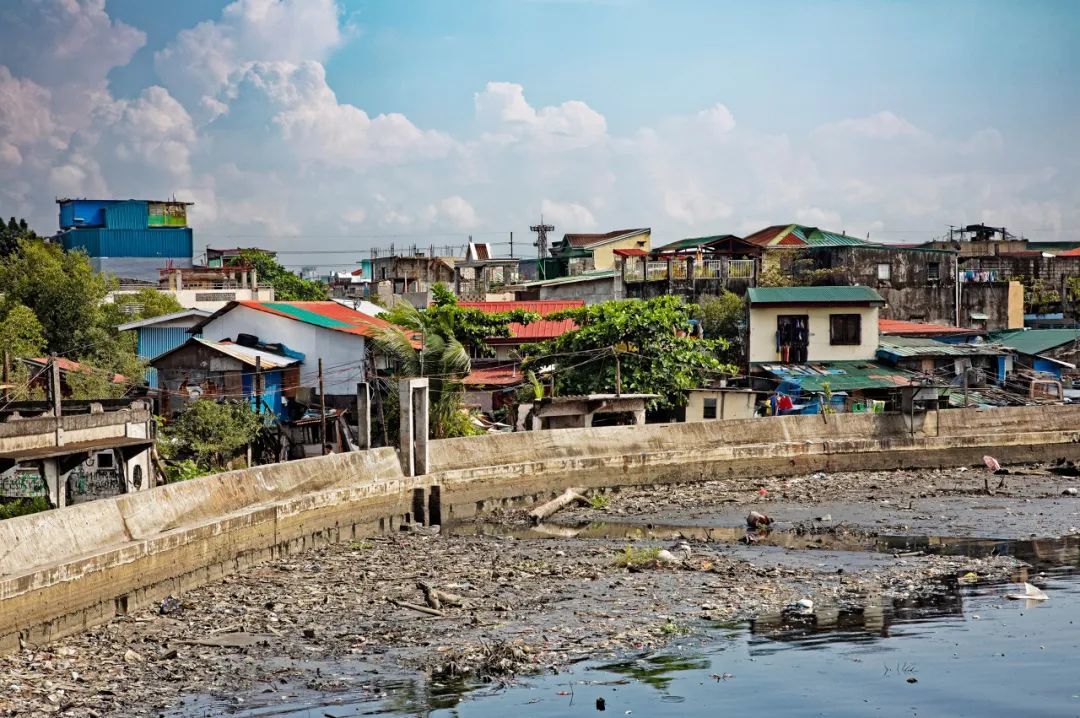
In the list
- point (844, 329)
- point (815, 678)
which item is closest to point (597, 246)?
point (844, 329)

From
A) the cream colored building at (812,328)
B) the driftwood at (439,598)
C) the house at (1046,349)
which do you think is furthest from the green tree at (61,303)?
the house at (1046,349)

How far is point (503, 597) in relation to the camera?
17016 mm

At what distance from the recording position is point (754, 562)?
771 inches

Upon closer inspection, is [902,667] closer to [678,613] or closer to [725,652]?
[725,652]

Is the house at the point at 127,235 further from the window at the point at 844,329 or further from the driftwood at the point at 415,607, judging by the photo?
the driftwood at the point at 415,607

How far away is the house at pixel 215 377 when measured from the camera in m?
32.3

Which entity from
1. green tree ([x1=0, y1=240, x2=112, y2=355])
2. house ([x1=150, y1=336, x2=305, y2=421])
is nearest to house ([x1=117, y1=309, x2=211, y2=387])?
green tree ([x1=0, y1=240, x2=112, y2=355])

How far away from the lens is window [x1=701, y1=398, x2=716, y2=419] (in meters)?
33.9

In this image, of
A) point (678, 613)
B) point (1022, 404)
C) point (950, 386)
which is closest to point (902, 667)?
point (678, 613)

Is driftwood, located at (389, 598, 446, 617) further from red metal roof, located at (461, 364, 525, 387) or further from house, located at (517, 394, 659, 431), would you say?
red metal roof, located at (461, 364, 525, 387)

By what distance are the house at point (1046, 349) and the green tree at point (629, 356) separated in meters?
12.1

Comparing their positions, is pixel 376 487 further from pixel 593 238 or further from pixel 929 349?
pixel 593 238

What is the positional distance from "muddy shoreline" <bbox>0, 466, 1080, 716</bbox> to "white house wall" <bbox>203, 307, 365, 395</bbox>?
9807 millimetres

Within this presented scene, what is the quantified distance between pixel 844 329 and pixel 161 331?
69.2 feet
